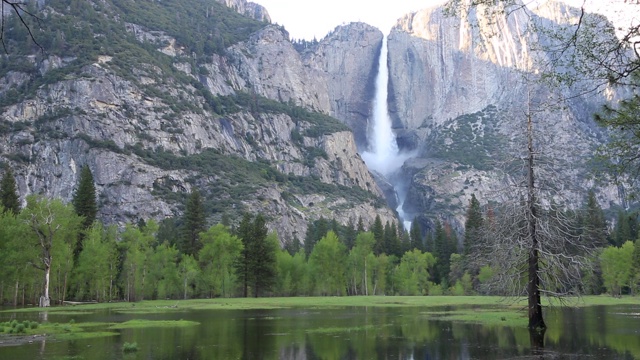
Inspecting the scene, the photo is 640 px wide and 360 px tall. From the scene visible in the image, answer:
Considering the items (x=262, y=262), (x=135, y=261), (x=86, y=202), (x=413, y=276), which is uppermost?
(x=86, y=202)

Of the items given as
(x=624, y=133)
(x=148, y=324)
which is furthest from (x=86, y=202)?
(x=624, y=133)

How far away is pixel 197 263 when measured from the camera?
9006cm

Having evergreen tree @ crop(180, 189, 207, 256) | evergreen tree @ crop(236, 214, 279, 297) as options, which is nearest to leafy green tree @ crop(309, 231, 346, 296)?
evergreen tree @ crop(236, 214, 279, 297)

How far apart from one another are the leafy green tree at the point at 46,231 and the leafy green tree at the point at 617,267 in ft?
246

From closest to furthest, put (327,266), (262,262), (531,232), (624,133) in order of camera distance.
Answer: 1. (624,133)
2. (531,232)
3. (262,262)
4. (327,266)

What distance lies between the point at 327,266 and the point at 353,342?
233ft

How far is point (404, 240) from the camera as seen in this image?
14288 centimetres

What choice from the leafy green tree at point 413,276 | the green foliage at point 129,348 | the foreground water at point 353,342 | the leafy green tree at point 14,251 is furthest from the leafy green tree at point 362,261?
the green foliage at point 129,348

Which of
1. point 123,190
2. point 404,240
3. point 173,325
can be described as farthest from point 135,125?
point 173,325

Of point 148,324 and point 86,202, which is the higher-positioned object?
point 86,202

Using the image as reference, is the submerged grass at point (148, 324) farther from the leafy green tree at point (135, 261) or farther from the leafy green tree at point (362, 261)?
the leafy green tree at point (362, 261)

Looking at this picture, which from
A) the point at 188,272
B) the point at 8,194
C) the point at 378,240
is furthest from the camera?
the point at 378,240

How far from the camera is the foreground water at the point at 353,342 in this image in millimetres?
23172

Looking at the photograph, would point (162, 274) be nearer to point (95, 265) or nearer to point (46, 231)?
point (95, 265)
